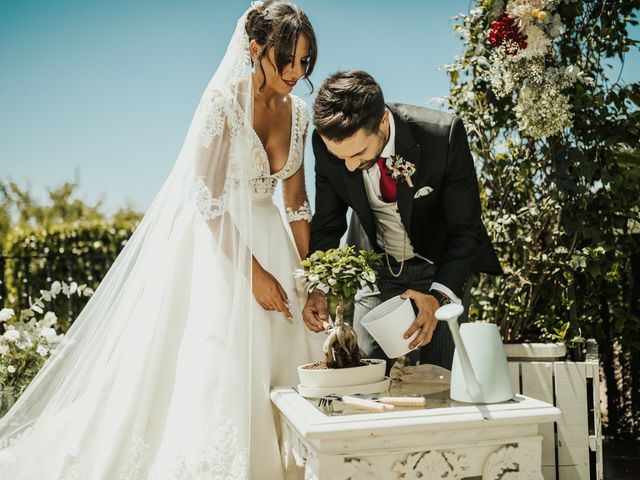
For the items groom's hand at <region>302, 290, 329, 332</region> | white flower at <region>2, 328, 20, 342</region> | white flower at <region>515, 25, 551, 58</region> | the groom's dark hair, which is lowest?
white flower at <region>2, 328, 20, 342</region>

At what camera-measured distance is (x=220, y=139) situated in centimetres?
227

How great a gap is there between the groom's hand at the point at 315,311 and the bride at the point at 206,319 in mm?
86

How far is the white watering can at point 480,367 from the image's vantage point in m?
1.68

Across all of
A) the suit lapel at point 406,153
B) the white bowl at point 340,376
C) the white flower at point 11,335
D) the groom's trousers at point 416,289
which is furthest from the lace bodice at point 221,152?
the white flower at point 11,335

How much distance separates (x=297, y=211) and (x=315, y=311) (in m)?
0.58

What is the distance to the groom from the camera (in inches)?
87.0

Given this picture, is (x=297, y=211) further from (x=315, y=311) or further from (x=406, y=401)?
(x=406, y=401)

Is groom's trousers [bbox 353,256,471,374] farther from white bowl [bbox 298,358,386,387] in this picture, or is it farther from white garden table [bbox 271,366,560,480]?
white garden table [bbox 271,366,560,480]

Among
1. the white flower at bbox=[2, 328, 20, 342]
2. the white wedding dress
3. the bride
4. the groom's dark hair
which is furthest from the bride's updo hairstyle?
the white flower at bbox=[2, 328, 20, 342]

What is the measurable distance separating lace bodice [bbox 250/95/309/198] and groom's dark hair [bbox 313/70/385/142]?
31 centimetres

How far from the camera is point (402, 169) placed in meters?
2.44

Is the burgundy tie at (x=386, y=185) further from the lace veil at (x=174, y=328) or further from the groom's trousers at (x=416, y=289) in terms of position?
the lace veil at (x=174, y=328)


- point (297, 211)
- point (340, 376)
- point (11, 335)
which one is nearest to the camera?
point (340, 376)

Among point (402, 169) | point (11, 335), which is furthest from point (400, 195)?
point (11, 335)
